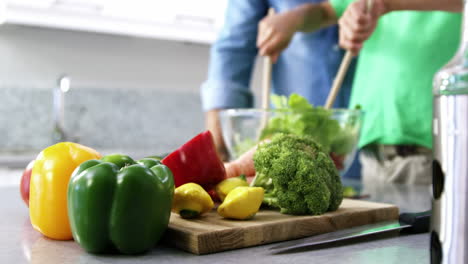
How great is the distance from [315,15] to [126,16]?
183 centimetres

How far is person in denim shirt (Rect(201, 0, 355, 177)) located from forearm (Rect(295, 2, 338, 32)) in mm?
277

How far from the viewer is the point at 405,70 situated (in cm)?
156

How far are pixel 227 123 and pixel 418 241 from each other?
0.82 m

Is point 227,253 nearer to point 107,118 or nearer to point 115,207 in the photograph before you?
point 115,207

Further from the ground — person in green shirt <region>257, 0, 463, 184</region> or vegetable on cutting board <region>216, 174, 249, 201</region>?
person in green shirt <region>257, 0, 463, 184</region>

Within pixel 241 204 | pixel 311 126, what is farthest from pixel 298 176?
pixel 311 126

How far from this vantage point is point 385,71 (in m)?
1.61

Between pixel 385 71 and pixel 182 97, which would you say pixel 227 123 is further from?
pixel 182 97

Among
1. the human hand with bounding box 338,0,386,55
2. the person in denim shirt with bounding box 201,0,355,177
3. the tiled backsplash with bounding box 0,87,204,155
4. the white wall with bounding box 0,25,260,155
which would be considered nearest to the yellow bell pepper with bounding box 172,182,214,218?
the human hand with bounding box 338,0,386,55

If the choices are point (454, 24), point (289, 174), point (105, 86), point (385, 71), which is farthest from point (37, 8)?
point (289, 174)

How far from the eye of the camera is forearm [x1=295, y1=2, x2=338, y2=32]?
1.54m

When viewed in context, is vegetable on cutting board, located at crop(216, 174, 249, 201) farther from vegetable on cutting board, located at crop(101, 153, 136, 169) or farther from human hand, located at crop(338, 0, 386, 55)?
human hand, located at crop(338, 0, 386, 55)

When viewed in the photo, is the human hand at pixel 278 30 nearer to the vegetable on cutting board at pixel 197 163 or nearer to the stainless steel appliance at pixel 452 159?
the vegetable on cutting board at pixel 197 163

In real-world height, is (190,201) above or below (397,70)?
below
